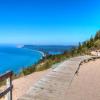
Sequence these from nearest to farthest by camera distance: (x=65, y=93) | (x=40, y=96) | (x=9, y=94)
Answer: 1. (x=9, y=94)
2. (x=40, y=96)
3. (x=65, y=93)

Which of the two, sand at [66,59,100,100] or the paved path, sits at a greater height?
the paved path

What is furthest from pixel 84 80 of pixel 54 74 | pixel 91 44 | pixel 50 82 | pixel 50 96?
pixel 91 44

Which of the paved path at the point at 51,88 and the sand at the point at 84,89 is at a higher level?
the paved path at the point at 51,88

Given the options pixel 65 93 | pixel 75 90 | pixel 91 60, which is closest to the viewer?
pixel 65 93

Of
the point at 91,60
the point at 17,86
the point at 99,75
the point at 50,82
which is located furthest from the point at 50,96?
the point at 91,60

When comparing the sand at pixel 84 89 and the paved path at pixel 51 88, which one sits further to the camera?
the sand at pixel 84 89

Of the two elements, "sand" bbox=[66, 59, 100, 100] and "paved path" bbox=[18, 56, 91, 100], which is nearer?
"paved path" bbox=[18, 56, 91, 100]

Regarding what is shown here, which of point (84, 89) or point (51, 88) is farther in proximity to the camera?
point (84, 89)

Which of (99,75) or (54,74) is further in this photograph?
(99,75)

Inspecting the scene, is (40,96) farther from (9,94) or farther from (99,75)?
(99,75)

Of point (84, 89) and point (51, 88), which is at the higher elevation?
point (51, 88)

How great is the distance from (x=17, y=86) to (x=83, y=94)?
11.5 ft

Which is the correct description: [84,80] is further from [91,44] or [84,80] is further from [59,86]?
[91,44]

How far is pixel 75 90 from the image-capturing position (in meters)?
9.61
